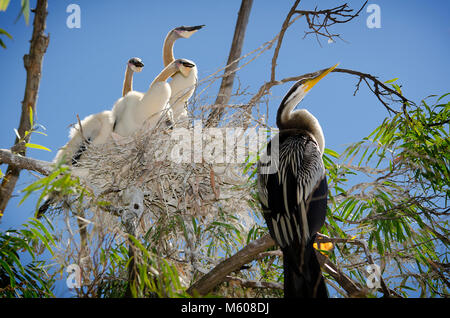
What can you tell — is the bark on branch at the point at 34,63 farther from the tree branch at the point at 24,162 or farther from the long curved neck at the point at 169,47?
the long curved neck at the point at 169,47

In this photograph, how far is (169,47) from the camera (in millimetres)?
4430

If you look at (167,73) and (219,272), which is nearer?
(219,272)

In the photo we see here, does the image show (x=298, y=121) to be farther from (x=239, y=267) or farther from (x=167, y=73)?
(x=167, y=73)

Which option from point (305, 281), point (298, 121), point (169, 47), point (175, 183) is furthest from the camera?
point (169, 47)

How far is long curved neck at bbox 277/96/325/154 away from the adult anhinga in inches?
2.4

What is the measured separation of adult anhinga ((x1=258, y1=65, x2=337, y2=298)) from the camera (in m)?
1.67

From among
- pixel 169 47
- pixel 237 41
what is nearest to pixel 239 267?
pixel 237 41

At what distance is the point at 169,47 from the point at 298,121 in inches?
93.9

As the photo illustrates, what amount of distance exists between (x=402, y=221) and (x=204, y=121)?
1.43m

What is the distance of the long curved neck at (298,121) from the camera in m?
2.49

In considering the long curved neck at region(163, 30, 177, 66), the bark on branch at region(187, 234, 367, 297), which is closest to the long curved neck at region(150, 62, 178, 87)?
the long curved neck at region(163, 30, 177, 66)

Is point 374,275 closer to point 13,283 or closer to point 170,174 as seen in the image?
point 170,174

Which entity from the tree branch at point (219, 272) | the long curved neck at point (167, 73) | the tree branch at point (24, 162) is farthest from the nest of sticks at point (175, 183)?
the long curved neck at point (167, 73)

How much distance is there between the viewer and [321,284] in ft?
5.39
